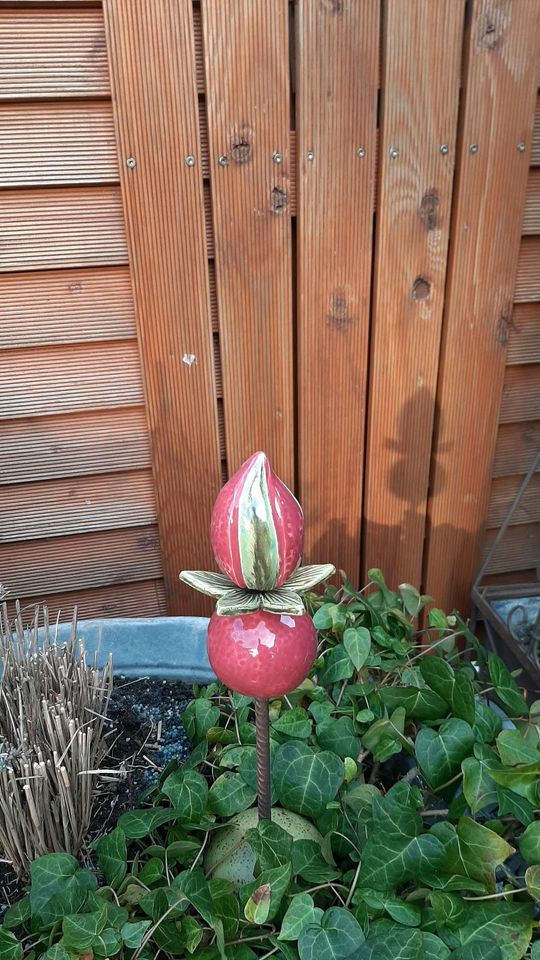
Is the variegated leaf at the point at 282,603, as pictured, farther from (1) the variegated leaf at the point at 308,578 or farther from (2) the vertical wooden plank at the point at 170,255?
(2) the vertical wooden plank at the point at 170,255

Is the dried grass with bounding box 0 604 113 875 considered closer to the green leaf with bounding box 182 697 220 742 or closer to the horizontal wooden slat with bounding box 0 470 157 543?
the green leaf with bounding box 182 697 220 742

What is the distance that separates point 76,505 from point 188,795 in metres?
0.68

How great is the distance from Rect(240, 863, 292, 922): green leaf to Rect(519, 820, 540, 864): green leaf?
0.23 meters

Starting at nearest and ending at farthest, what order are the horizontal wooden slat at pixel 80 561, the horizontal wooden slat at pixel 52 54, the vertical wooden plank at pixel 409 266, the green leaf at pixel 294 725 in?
the green leaf at pixel 294 725, the horizontal wooden slat at pixel 52 54, the vertical wooden plank at pixel 409 266, the horizontal wooden slat at pixel 80 561

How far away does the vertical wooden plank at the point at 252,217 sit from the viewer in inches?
41.8

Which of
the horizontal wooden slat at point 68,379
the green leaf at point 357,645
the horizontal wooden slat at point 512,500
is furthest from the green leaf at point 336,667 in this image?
the horizontal wooden slat at point 512,500

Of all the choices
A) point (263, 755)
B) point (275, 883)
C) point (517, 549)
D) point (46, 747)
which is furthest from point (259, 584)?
point (517, 549)

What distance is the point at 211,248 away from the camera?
3.88ft

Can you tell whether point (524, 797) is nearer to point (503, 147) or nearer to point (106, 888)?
point (106, 888)

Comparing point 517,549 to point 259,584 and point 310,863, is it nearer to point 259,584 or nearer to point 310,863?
point 310,863

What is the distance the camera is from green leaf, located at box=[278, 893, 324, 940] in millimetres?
651

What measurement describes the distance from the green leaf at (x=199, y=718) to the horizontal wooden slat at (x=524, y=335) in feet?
2.99

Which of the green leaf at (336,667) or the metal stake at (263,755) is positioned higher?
the metal stake at (263,755)

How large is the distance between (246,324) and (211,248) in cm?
14
